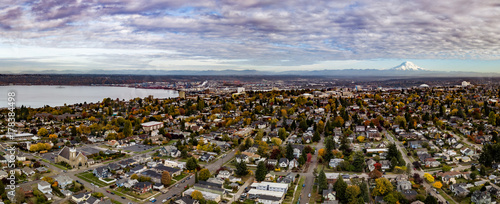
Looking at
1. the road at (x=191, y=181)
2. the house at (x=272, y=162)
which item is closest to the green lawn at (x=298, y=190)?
the house at (x=272, y=162)

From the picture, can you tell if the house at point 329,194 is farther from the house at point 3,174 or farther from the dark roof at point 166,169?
the house at point 3,174

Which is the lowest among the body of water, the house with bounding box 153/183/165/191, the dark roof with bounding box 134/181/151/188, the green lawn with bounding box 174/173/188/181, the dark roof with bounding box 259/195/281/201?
the body of water

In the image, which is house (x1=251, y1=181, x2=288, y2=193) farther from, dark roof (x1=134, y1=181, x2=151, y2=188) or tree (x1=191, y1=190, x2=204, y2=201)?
dark roof (x1=134, y1=181, x2=151, y2=188)

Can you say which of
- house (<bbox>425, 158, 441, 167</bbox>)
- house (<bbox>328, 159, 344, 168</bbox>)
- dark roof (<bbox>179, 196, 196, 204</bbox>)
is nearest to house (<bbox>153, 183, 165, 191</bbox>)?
dark roof (<bbox>179, 196, 196, 204</bbox>)

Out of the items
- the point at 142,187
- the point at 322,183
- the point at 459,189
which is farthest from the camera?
the point at 142,187

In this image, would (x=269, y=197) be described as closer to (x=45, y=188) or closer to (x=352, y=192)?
→ (x=352, y=192)

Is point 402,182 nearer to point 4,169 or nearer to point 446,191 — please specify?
point 446,191

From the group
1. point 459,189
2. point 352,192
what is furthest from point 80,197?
point 459,189

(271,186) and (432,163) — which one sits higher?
(432,163)
